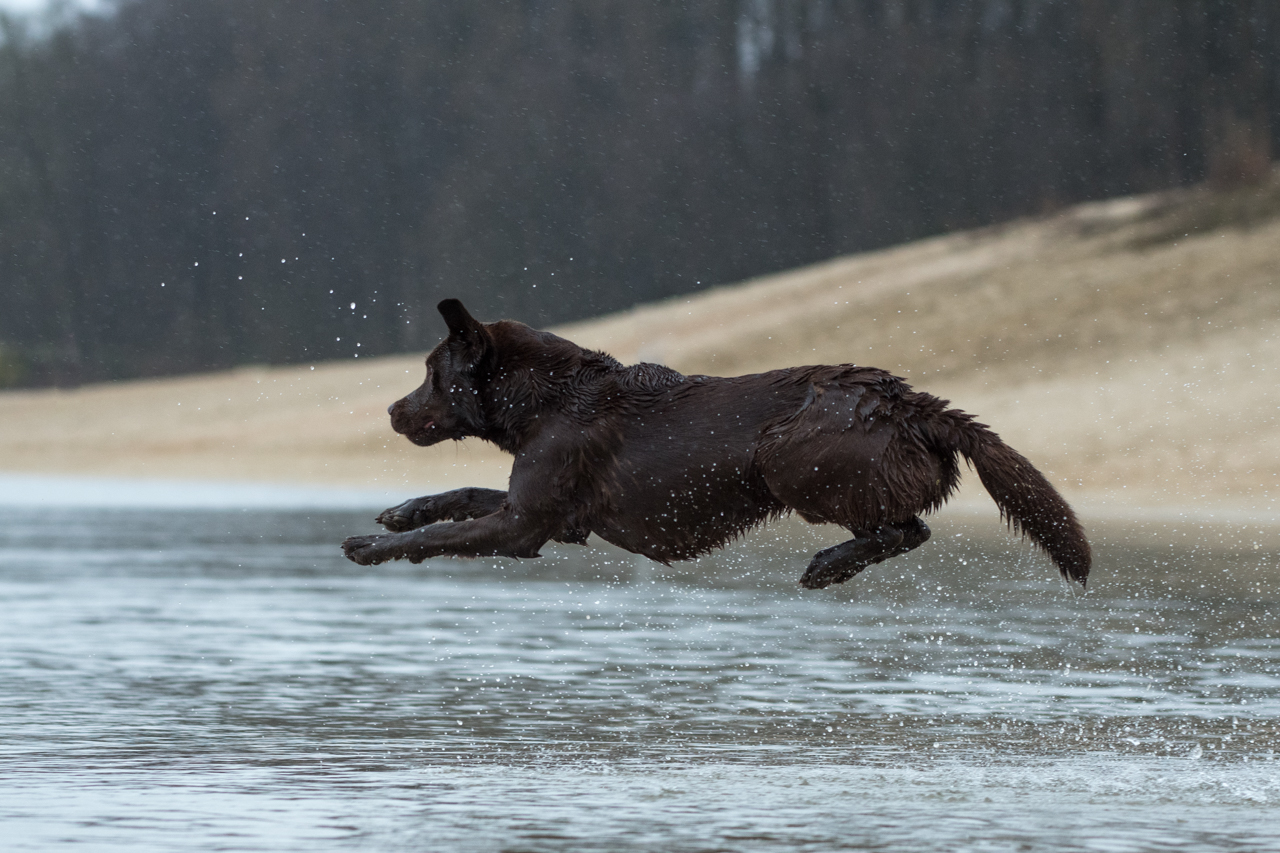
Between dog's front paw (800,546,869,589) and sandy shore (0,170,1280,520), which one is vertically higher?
sandy shore (0,170,1280,520)

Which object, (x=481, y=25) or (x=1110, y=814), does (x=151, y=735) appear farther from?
(x=481, y=25)

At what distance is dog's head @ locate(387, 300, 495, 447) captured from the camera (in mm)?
6527

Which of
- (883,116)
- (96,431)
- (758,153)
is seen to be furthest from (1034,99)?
(96,431)

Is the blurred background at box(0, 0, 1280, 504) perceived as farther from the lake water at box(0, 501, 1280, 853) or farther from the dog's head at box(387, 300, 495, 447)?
the dog's head at box(387, 300, 495, 447)

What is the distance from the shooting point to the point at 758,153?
2128 inches

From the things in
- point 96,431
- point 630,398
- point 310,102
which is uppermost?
point 310,102

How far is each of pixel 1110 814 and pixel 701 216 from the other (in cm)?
4920

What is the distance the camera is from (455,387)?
21.4 feet

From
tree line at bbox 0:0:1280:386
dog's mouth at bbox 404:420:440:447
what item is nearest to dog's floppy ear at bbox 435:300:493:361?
dog's mouth at bbox 404:420:440:447

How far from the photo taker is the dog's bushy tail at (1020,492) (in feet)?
20.4

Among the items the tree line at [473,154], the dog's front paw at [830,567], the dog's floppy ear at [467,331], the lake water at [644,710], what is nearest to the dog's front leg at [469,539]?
the dog's floppy ear at [467,331]

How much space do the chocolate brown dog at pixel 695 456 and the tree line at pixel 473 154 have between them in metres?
40.2

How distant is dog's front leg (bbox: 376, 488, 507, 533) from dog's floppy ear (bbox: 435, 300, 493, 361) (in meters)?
0.54

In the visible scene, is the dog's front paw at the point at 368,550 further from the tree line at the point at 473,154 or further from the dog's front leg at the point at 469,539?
the tree line at the point at 473,154
